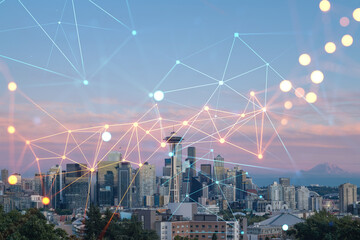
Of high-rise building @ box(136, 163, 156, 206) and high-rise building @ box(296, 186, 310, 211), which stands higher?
high-rise building @ box(136, 163, 156, 206)

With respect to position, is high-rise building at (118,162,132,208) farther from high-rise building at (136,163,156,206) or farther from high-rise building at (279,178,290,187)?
high-rise building at (279,178,290,187)

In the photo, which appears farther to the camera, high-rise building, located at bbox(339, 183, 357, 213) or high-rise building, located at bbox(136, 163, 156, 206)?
high-rise building, located at bbox(136, 163, 156, 206)

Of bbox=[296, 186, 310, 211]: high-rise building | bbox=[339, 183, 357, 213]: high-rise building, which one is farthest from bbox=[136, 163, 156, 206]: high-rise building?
bbox=[339, 183, 357, 213]: high-rise building

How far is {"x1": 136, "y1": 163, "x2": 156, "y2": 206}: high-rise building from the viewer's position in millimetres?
57594

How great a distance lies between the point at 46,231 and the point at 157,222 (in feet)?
62.5

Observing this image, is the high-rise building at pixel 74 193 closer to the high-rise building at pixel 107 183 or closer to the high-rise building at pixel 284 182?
the high-rise building at pixel 107 183

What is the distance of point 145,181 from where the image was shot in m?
58.5

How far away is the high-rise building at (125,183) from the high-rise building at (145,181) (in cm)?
103

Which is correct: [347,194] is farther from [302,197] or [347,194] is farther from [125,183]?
[125,183]

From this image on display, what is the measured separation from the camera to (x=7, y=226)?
1103cm

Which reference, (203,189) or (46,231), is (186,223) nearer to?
(46,231)

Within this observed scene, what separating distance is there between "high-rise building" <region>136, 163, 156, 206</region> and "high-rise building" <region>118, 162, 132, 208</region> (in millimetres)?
1029

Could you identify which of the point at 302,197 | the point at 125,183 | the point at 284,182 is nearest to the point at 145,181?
the point at 125,183

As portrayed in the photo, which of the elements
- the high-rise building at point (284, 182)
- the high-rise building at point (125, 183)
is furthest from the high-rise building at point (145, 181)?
the high-rise building at point (284, 182)
